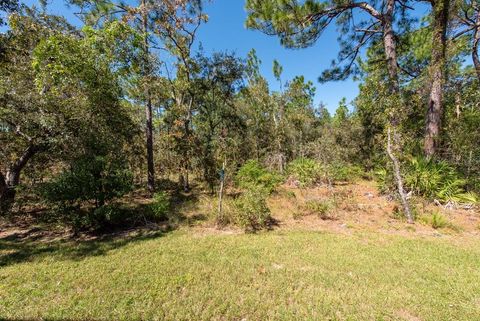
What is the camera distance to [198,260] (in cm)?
391

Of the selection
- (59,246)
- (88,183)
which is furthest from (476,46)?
(59,246)

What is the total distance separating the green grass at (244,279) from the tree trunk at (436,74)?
512 cm

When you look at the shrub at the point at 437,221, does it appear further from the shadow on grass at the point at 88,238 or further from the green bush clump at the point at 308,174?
the shadow on grass at the point at 88,238

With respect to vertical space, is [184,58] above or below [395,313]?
above

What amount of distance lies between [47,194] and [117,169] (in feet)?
4.73

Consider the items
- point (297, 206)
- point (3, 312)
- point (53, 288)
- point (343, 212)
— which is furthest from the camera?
point (297, 206)

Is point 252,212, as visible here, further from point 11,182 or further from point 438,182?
point 11,182

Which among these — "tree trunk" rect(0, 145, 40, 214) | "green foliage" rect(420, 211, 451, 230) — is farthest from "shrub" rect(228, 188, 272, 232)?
"tree trunk" rect(0, 145, 40, 214)

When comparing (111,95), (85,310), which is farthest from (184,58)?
(85,310)

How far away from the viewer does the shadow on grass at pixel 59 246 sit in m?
4.11

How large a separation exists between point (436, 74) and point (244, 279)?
33.0 ft

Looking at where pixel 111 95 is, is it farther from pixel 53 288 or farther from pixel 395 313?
pixel 395 313

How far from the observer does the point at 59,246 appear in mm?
4570

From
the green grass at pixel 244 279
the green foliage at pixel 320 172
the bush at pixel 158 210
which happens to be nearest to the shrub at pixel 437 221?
the green grass at pixel 244 279
